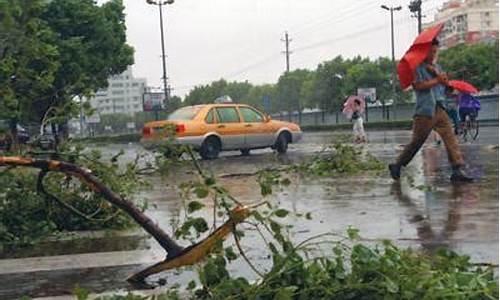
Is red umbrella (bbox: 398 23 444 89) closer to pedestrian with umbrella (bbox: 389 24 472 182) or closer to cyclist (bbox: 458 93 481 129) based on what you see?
pedestrian with umbrella (bbox: 389 24 472 182)

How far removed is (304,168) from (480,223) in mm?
2250

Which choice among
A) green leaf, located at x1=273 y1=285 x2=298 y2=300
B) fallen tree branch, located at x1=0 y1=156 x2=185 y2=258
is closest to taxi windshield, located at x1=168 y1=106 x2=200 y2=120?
fallen tree branch, located at x1=0 y1=156 x2=185 y2=258

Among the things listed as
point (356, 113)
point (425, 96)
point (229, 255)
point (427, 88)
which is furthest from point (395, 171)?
point (356, 113)

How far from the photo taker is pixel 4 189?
21.7 feet

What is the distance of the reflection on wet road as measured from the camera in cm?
509

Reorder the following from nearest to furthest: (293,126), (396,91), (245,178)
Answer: (245,178) < (293,126) < (396,91)

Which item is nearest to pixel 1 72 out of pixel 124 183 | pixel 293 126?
pixel 124 183

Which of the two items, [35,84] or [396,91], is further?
[396,91]

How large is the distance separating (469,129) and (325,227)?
52.6 ft

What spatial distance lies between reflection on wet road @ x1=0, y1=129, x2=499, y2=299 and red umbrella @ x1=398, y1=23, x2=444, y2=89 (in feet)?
4.44

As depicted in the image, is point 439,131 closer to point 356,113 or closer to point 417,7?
point 356,113

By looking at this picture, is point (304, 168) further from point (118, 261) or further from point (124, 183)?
point (118, 261)

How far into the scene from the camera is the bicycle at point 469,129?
2117 cm

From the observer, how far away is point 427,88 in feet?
30.8
